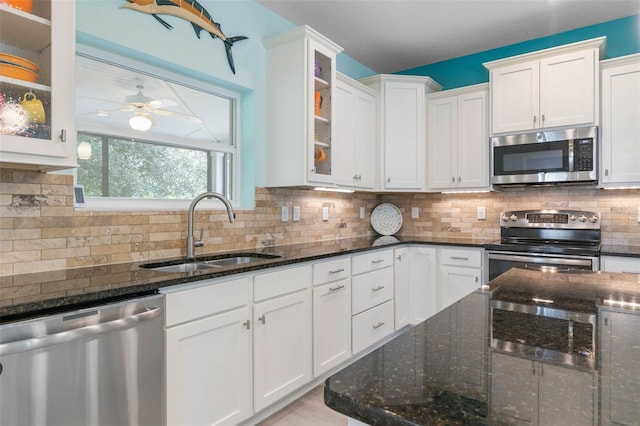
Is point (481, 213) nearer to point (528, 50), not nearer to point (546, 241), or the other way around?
point (546, 241)

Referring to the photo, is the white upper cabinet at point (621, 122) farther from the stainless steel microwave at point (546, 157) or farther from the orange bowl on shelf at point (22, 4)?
the orange bowl on shelf at point (22, 4)

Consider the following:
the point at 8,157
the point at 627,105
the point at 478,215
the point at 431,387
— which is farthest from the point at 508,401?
the point at 478,215

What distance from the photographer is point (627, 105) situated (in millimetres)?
2848

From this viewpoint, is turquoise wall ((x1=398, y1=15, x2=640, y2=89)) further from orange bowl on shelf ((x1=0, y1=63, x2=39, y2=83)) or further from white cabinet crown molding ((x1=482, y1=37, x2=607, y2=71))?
orange bowl on shelf ((x1=0, y1=63, x2=39, y2=83))

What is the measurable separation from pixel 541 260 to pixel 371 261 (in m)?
1.31

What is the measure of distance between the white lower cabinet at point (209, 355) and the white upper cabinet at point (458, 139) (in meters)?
2.50

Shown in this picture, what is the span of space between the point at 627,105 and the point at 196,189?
3.26 metres

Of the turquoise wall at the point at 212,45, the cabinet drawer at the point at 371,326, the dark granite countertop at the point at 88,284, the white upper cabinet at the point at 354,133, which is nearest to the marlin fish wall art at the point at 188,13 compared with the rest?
the turquoise wall at the point at 212,45

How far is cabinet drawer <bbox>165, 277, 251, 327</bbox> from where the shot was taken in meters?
1.60

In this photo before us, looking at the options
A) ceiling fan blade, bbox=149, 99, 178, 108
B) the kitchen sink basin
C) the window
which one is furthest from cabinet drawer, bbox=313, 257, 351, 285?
ceiling fan blade, bbox=149, 99, 178, 108

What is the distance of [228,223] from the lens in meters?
2.61

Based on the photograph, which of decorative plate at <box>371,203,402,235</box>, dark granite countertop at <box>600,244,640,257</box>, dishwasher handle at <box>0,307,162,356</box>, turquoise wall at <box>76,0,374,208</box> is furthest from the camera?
decorative plate at <box>371,203,402,235</box>

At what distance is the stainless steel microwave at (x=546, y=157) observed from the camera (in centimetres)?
295

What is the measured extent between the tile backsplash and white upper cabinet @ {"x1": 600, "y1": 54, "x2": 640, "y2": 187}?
13.4 inches
